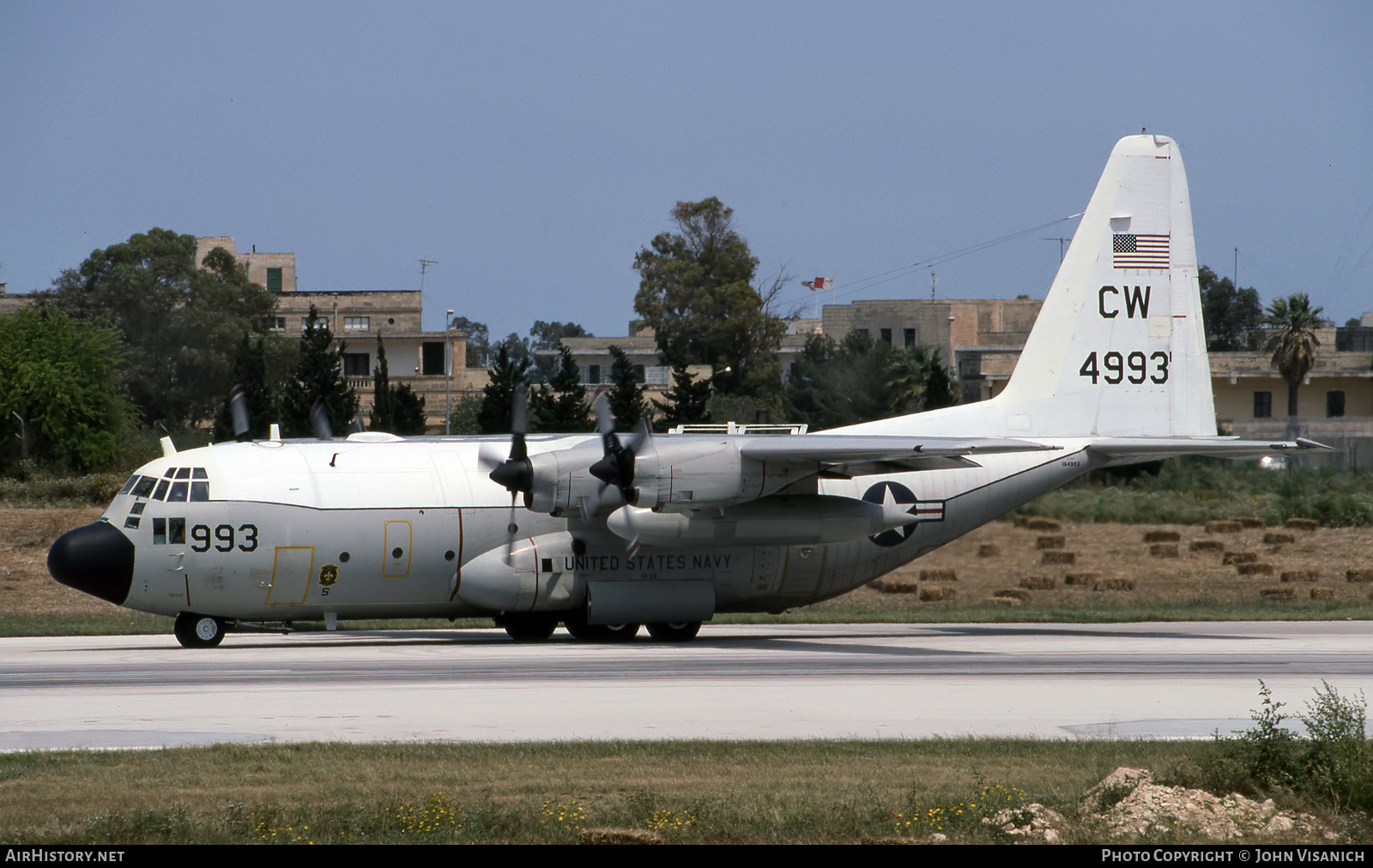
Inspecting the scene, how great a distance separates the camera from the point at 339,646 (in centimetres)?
2523

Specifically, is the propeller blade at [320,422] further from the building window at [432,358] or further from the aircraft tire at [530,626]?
the building window at [432,358]

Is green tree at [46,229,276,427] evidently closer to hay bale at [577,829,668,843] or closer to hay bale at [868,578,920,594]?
hay bale at [868,578,920,594]

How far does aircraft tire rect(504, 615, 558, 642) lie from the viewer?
86.9 ft

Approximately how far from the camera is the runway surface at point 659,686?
A: 14.9 meters

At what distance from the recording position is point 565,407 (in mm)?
56000

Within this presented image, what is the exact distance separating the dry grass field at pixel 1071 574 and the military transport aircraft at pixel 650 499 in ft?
20.6

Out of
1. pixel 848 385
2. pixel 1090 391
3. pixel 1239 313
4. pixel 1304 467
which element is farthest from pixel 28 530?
pixel 1239 313

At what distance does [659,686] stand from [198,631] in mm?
9961

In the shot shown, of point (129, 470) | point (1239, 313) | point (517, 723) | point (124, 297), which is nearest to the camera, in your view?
point (517, 723)

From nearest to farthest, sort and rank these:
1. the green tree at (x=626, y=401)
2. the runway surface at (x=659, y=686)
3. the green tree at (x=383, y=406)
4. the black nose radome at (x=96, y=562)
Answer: the runway surface at (x=659, y=686), the black nose radome at (x=96, y=562), the green tree at (x=626, y=401), the green tree at (x=383, y=406)

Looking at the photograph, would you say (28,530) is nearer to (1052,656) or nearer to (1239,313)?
(1052,656)

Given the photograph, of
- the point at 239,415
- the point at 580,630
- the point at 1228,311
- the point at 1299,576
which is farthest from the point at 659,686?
the point at 1228,311

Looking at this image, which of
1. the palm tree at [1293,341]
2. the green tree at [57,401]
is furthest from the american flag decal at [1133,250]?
the palm tree at [1293,341]

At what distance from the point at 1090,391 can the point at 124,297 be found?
6933cm
